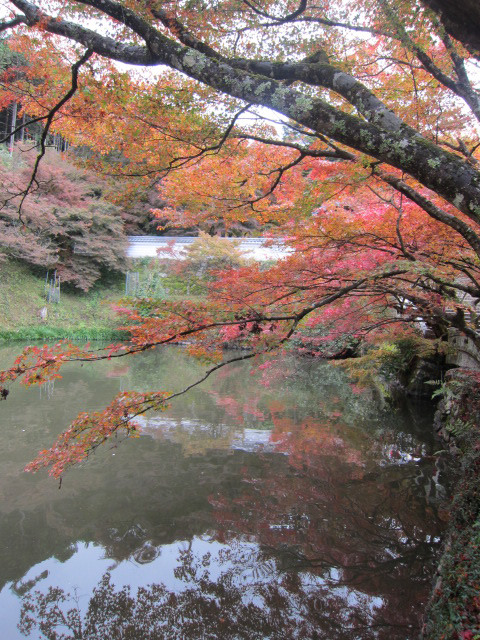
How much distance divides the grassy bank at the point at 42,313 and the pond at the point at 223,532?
8749 mm

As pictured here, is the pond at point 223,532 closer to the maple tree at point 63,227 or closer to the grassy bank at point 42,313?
the grassy bank at point 42,313

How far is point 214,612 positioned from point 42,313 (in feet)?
48.4

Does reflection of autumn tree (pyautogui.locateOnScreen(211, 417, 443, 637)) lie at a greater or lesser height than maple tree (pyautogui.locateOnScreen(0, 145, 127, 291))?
lesser

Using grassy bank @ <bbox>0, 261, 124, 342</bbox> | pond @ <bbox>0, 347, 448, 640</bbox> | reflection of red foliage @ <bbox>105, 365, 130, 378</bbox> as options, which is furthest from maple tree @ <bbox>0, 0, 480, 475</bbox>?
grassy bank @ <bbox>0, 261, 124, 342</bbox>

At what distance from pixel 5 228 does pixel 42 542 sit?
1513cm

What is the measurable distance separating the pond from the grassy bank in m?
8.75

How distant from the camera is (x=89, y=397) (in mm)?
7258

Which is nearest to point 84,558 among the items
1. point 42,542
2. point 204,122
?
point 42,542

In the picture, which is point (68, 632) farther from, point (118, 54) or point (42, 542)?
point (118, 54)

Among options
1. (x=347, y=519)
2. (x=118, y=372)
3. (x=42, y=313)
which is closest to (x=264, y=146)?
(x=347, y=519)

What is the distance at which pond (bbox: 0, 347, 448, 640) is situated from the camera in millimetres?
2377

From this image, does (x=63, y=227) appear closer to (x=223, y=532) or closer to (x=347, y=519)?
(x=223, y=532)

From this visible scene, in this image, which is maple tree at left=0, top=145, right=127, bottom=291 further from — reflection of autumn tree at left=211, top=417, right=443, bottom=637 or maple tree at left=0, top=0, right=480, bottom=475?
reflection of autumn tree at left=211, top=417, right=443, bottom=637

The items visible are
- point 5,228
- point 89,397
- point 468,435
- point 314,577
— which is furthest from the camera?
point 5,228
